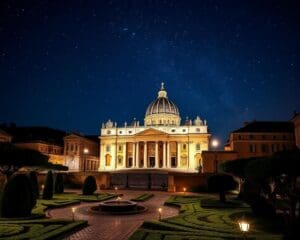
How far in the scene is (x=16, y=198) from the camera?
810 inches

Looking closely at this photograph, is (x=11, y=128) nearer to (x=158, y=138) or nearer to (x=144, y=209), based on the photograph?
(x=158, y=138)

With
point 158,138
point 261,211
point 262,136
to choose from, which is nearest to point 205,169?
point 262,136

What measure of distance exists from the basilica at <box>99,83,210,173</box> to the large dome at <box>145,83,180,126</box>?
200 cm

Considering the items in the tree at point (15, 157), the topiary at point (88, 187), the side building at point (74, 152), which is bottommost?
the topiary at point (88, 187)

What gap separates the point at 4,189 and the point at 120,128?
7475cm

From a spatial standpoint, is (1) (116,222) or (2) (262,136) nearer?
(1) (116,222)

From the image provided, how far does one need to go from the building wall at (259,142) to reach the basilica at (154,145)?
19.5 metres

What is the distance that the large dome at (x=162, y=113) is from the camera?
100250 mm

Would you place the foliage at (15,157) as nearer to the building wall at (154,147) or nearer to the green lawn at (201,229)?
the green lawn at (201,229)

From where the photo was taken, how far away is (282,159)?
14.2 m

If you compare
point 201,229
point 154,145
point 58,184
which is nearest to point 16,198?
point 201,229

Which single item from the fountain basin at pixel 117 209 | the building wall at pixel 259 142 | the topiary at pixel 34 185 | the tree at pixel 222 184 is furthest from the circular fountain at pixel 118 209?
the building wall at pixel 259 142

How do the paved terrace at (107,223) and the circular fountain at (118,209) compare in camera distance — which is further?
the circular fountain at (118,209)

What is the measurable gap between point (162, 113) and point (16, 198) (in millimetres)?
81465
